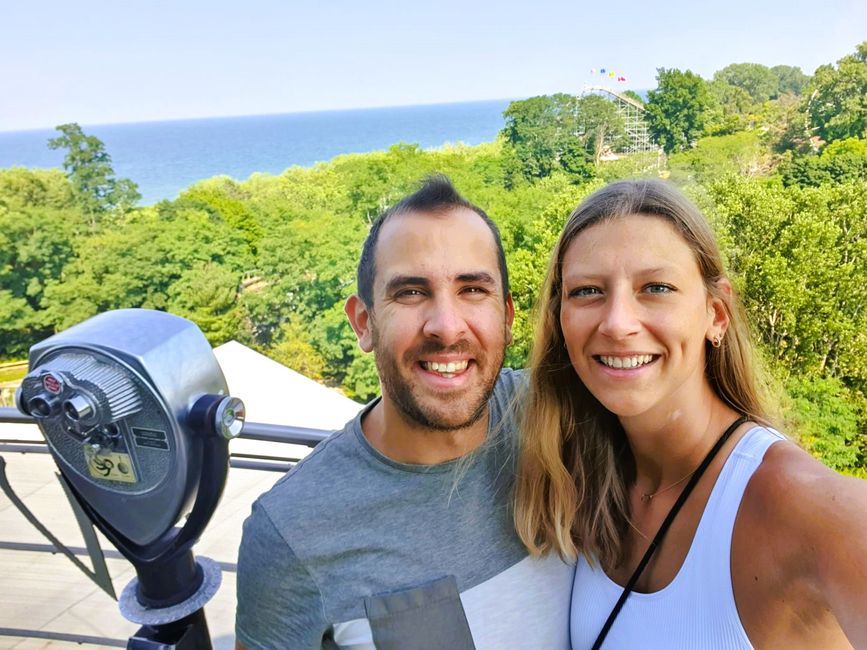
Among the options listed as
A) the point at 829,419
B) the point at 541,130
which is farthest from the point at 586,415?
the point at 541,130

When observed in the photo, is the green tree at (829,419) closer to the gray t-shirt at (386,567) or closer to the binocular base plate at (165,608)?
the gray t-shirt at (386,567)

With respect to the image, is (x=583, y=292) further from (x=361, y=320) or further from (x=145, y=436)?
(x=145, y=436)

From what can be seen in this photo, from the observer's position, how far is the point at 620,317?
4.36 ft

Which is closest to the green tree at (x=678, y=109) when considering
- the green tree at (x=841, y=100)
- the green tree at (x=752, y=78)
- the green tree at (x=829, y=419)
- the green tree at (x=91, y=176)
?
the green tree at (x=841, y=100)

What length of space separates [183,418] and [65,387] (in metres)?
0.23

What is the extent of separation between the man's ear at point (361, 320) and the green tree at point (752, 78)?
7354cm

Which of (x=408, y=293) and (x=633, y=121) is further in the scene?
(x=633, y=121)

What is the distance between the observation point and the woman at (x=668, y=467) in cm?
112

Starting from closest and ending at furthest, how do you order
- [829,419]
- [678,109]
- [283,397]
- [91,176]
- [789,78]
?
[283,397] → [829,419] → [91,176] → [678,109] → [789,78]

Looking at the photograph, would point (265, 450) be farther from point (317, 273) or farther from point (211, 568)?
point (317, 273)

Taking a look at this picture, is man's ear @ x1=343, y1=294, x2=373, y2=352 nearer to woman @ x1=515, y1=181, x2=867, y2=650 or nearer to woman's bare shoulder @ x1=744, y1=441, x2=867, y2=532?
woman @ x1=515, y1=181, x2=867, y2=650

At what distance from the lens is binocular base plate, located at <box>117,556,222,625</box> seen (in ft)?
4.58

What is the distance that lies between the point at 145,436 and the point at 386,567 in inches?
20.7

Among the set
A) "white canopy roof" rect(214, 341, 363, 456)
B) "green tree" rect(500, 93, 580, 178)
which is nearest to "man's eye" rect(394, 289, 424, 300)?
"white canopy roof" rect(214, 341, 363, 456)
